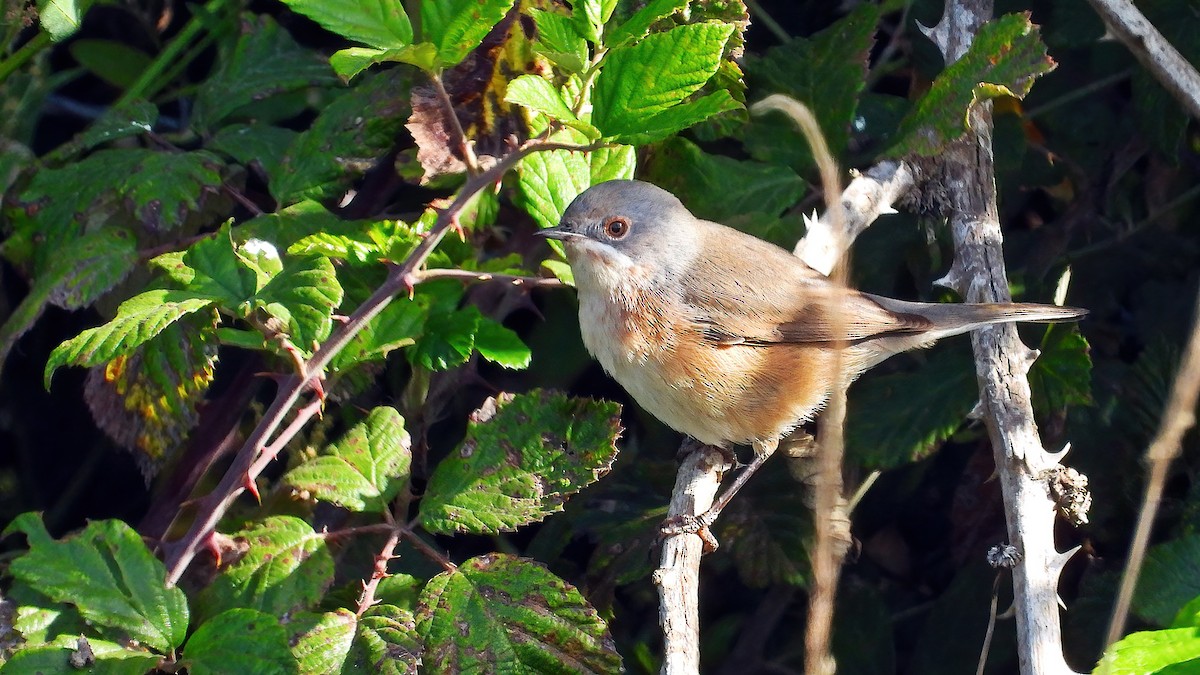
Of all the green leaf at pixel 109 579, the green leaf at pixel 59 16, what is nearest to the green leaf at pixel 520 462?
the green leaf at pixel 109 579

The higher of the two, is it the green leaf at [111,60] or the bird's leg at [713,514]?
the green leaf at [111,60]

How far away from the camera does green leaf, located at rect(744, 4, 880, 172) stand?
10.5 feet

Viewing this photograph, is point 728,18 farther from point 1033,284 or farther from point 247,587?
point 247,587

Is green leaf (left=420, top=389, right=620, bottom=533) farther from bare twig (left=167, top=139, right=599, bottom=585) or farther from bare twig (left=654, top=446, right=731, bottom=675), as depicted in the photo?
bare twig (left=167, top=139, right=599, bottom=585)

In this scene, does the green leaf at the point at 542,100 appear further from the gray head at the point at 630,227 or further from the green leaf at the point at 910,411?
the green leaf at the point at 910,411

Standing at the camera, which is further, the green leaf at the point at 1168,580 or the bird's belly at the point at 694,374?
the bird's belly at the point at 694,374

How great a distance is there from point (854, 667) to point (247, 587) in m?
1.86

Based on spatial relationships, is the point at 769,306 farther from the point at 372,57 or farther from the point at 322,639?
the point at 322,639

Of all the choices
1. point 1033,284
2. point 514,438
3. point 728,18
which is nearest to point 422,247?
point 514,438

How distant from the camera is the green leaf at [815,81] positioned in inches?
126

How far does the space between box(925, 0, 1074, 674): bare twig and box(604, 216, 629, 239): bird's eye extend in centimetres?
89

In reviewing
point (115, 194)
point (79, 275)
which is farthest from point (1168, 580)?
point (115, 194)

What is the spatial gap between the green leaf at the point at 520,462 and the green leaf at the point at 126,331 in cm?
71

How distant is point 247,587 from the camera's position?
2.60 metres
